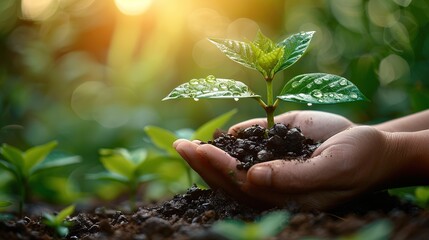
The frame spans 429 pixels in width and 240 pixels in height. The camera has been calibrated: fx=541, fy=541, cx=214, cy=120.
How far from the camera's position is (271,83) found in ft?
4.79

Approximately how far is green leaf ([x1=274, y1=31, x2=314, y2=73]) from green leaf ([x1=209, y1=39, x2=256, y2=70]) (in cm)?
8

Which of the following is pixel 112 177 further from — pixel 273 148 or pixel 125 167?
pixel 273 148

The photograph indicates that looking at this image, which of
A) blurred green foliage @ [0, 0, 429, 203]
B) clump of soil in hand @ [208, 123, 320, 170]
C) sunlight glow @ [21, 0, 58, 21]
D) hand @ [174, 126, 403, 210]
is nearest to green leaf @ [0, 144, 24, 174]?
hand @ [174, 126, 403, 210]

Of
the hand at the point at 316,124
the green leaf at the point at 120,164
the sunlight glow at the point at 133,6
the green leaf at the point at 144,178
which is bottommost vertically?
the green leaf at the point at 144,178

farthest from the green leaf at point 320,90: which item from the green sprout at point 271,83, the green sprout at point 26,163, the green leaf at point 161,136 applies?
the green sprout at point 26,163

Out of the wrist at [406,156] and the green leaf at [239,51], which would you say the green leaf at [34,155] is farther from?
the wrist at [406,156]

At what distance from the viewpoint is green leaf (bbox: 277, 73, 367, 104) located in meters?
1.33

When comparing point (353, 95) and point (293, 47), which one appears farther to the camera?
point (293, 47)

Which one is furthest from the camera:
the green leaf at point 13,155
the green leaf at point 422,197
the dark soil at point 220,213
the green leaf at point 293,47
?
the green leaf at point 422,197

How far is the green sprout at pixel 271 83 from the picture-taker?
1348mm

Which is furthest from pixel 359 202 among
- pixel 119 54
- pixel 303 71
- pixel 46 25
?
pixel 46 25

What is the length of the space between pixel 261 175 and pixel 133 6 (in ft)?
9.48

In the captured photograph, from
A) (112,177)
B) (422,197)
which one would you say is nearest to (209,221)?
(112,177)

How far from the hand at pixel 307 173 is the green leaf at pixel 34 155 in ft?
1.82
